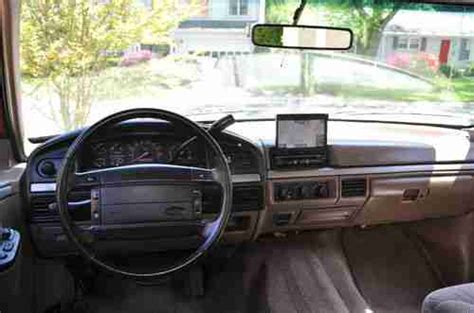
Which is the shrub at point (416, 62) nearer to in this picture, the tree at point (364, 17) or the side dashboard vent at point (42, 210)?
the tree at point (364, 17)

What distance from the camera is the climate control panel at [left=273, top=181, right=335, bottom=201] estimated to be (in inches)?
111

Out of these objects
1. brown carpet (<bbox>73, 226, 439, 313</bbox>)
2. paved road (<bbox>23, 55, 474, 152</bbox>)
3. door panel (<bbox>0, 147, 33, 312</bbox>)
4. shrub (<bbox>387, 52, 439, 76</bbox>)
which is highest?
shrub (<bbox>387, 52, 439, 76</bbox>)

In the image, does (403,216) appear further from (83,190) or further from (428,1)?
(83,190)

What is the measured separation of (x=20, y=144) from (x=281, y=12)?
4.32 feet

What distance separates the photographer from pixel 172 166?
2291 millimetres

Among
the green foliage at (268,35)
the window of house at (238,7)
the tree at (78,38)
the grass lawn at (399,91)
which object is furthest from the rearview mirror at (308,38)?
the tree at (78,38)

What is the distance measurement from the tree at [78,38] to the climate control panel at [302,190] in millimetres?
867

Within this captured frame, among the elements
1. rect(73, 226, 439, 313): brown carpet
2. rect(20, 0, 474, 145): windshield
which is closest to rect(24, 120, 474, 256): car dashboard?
rect(20, 0, 474, 145): windshield

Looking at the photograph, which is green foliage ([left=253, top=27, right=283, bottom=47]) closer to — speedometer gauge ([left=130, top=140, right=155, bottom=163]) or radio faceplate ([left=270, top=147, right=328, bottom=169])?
radio faceplate ([left=270, top=147, right=328, bottom=169])

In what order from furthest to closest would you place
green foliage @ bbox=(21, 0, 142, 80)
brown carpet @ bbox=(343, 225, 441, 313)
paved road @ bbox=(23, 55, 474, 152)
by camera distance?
brown carpet @ bbox=(343, 225, 441, 313)
paved road @ bbox=(23, 55, 474, 152)
green foliage @ bbox=(21, 0, 142, 80)

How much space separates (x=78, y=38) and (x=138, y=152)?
614mm

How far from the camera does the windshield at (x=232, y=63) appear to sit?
Answer: 105 inches

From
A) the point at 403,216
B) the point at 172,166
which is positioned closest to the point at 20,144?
the point at 172,166

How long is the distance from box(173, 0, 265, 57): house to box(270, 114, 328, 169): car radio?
0.45 meters
